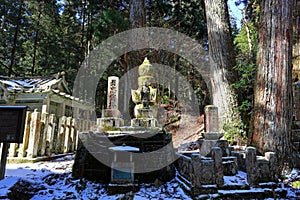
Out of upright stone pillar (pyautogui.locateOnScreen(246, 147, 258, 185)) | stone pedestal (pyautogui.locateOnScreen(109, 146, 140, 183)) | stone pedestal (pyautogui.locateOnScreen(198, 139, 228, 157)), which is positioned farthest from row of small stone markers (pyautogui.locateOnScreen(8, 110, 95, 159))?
upright stone pillar (pyautogui.locateOnScreen(246, 147, 258, 185))

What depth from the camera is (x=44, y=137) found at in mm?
6035

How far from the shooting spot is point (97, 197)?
3.56m

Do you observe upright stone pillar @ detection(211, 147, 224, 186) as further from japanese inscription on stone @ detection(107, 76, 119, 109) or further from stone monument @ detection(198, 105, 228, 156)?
japanese inscription on stone @ detection(107, 76, 119, 109)

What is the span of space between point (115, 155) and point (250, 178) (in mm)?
2315

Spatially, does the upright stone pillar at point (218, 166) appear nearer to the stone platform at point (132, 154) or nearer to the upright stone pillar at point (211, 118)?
the upright stone pillar at point (211, 118)

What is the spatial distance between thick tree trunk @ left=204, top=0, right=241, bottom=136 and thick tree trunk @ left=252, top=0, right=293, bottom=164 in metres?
1.19

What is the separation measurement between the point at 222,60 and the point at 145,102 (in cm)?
268

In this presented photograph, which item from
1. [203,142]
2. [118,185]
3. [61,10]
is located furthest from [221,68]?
[61,10]

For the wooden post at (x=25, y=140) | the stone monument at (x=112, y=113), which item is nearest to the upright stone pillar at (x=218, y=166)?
the stone monument at (x=112, y=113)

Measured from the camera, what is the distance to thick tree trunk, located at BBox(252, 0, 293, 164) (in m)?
4.17

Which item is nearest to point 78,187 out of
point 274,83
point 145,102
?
point 145,102

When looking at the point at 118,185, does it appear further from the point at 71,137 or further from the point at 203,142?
the point at 71,137

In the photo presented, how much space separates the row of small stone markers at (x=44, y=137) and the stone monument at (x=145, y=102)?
9.01 feet

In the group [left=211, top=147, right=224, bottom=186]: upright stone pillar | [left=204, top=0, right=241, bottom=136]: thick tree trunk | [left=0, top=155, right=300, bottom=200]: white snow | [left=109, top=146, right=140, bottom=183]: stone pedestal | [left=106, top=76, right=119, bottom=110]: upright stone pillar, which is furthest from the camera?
[left=204, top=0, right=241, bottom=136]: thick tree trunk
